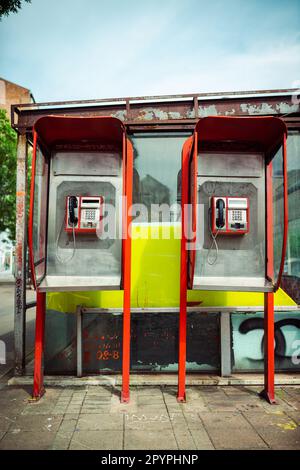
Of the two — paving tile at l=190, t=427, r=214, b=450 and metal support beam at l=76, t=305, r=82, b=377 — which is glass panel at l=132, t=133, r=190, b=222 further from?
paving tile at l=190, t=427, r=214, b=450

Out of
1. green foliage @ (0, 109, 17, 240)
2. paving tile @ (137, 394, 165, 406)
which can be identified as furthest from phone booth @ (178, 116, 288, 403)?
green foliage @ (0, 109, 17, 240)

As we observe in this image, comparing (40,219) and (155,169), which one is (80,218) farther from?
(155,169)

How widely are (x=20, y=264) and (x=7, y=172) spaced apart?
42.4ft

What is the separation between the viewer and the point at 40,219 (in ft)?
12.7

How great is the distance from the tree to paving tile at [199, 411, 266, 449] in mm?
4797

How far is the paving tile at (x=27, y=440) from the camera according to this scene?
8.65 feet

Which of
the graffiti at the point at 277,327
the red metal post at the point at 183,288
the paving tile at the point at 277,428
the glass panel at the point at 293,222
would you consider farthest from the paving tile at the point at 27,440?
the glass panel at the point at 293,222

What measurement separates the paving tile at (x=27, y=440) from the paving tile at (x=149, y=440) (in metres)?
0.59

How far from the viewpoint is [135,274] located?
165 inches

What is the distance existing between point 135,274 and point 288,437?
7.17ft

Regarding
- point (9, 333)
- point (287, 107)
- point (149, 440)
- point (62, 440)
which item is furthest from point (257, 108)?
point (9, 333)

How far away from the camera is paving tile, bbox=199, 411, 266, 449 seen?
2678mm

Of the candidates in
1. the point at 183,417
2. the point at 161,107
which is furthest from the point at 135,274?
the point at 161,107
